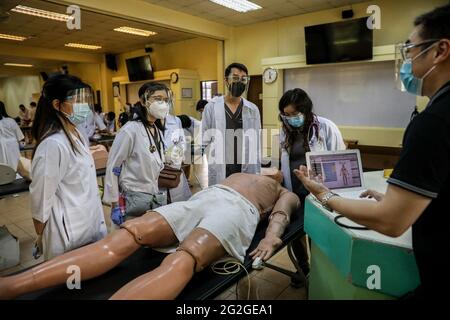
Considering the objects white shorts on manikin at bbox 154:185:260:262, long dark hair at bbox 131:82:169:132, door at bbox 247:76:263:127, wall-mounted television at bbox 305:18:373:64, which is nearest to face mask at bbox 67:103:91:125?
long dark hair at bbox 131:82:169:132

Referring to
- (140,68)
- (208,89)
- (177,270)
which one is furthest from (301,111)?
(140,68)

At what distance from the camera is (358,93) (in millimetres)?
5352

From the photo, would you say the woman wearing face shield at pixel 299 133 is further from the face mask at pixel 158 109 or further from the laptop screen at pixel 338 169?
the face mask at pixel 158 109

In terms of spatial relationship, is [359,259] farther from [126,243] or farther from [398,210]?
[126,243]

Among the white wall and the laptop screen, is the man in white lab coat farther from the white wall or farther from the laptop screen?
the white wall

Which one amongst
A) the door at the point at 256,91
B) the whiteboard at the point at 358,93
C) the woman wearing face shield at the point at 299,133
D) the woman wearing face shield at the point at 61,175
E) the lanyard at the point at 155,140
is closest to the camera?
the woman wearing face shield at the point at 61,175

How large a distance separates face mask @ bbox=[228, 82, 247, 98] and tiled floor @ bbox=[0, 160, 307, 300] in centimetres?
143

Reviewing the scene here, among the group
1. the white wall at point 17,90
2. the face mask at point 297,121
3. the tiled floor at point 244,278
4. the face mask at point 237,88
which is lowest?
the tiled floor at point 244,278

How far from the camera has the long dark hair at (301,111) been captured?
82.0 inches

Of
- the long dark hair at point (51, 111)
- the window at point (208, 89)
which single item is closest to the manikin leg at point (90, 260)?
the long dark hair at point (51, 111)

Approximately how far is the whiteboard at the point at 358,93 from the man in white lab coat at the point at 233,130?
3.59 meters

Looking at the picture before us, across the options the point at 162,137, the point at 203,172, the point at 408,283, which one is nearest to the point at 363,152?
the point at 203,172

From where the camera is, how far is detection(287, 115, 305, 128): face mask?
2.09 meters
